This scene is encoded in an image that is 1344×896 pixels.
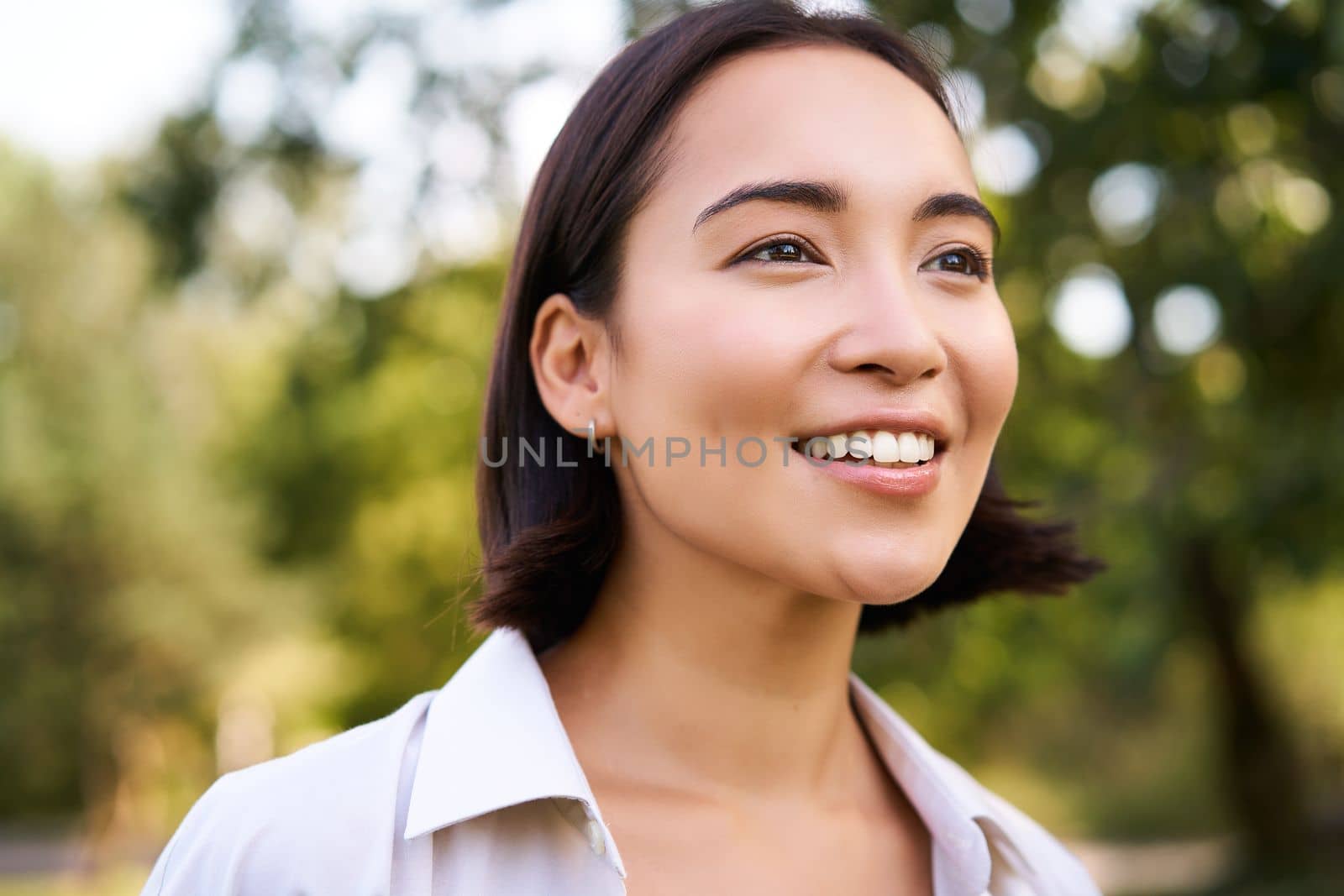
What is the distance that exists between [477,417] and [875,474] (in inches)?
385

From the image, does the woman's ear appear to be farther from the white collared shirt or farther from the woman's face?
the white collared shirt

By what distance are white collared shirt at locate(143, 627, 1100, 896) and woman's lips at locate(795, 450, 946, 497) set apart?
593 mm

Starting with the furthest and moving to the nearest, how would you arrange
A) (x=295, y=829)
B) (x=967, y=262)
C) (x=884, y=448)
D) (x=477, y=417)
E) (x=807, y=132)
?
(x=477, y=417), (x=967, y=262), (x=807, y=132), (x=884, y=448), (x=295, y=829)

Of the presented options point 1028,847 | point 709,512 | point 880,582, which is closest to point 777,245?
point 709,512

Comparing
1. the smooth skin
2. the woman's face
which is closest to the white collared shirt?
the smooth skin

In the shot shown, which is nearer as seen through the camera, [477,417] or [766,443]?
[766,443]

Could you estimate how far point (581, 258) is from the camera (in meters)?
2.10

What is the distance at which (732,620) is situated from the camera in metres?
2.05

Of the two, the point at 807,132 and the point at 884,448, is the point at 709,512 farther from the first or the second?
the point at 807,132

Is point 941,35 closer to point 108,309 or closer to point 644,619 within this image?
point 644,619

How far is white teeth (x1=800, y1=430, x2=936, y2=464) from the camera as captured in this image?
5.97ft

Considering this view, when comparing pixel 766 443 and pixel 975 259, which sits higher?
pixel 975 259

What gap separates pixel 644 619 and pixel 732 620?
17 centimetres

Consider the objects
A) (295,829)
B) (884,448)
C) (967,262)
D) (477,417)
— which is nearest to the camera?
(295,829)
